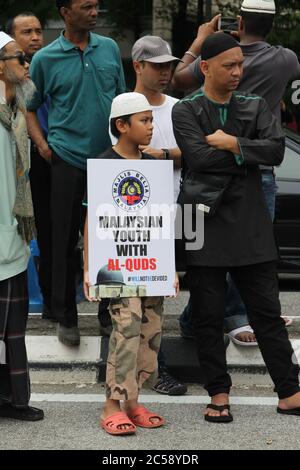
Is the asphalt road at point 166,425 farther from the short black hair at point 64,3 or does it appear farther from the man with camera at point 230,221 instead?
the short black hair at point 64,3

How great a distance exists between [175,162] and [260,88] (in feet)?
2.12

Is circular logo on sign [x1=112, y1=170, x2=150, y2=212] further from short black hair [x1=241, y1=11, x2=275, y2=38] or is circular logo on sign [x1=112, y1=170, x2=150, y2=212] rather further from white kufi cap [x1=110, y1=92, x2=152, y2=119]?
short black hair [x1=241, y1=11, x2=275, y2=38]

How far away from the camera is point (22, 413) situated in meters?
4.84

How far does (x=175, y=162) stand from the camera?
5.21 m

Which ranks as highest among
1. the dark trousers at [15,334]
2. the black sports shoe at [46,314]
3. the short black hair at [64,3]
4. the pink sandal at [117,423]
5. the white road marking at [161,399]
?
the short black hair at [64,3]

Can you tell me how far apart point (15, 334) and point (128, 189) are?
897mm

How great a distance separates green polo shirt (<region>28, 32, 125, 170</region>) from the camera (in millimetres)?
5488

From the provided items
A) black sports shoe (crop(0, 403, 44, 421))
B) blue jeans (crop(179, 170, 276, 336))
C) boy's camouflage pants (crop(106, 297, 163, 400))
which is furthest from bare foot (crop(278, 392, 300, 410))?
black sports shoe (crop(0, 403, 44, 421))

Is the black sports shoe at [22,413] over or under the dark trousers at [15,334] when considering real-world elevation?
under

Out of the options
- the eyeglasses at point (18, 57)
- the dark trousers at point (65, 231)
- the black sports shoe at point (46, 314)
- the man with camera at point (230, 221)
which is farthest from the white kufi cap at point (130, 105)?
the black sports shoe at point (46, 314)

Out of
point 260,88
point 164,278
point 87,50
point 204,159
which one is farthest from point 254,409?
point 87,50

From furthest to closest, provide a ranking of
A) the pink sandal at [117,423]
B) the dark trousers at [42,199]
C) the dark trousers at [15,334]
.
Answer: the dark trousers at [42,199] < the dark trousers at [15,334] < the pink sandal at [117,423]

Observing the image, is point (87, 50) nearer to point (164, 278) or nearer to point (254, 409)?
point (164, 278)

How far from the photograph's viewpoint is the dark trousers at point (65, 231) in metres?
5.57
